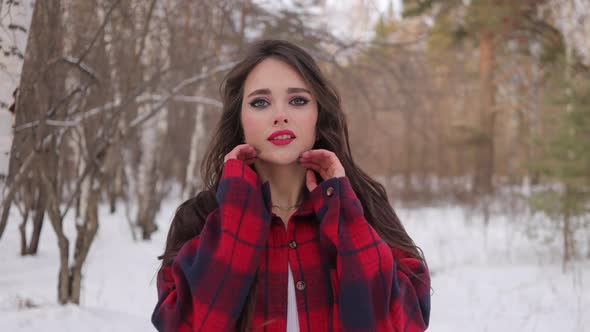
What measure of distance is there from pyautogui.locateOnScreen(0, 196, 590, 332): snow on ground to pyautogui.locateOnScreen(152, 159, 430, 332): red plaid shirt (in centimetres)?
99

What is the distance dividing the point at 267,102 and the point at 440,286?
4.89 m

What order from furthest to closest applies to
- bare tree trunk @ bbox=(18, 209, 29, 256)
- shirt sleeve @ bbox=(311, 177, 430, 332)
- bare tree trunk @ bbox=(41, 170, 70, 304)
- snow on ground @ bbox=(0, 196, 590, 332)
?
bare tree trunk @ bbox=(18, 209, 29, 256)
bare tree trunk @ bbox=(41, 170, 70, 304)
snow on ground @ bbox=(0, 196, 590, 332)
shirt sleeve @ bbox=(311, 177, 430, 332)

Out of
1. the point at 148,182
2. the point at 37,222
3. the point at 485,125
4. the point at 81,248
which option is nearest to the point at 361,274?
the point at 81,248

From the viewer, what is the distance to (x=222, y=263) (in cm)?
157

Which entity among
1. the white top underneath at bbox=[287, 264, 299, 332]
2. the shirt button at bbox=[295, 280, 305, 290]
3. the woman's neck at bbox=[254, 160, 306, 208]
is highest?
the woman's neck at bbox=[254, 160, 306, 208]

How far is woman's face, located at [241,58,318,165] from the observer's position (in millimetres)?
1722

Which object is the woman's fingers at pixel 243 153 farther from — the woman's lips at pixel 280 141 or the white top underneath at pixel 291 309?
the white top underneath at pixel 291 309

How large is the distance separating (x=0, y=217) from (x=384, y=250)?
405cm

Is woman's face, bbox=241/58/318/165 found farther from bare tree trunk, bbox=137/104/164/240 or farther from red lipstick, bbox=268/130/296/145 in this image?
Result: bare tree trunk, bbox=137/104/164/240

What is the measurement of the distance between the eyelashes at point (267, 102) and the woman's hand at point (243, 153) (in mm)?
139

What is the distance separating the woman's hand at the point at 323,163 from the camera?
174 cm

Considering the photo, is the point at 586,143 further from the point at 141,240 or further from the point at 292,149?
the point at 141,240

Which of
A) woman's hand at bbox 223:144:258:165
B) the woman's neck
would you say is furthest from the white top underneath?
woman's hand at bbox 223:144:258:165

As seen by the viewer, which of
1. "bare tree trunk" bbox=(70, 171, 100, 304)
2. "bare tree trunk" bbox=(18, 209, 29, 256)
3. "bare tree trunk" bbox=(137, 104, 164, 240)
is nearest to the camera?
A: "bare tree trunk" bbox=(70, 171, 100, 304)
